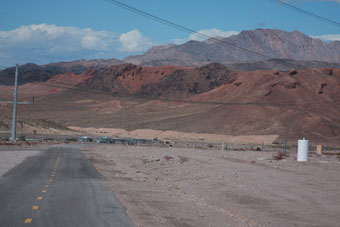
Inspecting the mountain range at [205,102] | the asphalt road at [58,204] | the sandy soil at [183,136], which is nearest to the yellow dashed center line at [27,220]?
the asphalt road at [58,204]

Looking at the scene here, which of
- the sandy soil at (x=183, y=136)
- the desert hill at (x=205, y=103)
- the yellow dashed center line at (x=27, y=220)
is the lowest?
the sandy soil at (x=183, y=136)

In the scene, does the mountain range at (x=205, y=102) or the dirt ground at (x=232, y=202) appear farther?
the mountain range at (x=205, y=102)

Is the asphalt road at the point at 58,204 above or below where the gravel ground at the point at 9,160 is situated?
above

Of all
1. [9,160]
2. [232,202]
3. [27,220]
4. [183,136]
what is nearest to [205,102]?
[183,136]

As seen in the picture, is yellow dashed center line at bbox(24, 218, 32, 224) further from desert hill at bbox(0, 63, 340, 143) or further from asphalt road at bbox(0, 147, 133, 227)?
desert hill at bbox(0, 63, 340, 143)

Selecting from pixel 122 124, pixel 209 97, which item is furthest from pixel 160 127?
pixel 209 97

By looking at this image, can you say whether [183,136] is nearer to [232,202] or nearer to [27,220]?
[232,202]

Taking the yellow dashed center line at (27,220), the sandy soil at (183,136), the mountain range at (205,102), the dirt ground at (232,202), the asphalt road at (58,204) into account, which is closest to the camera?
the yellow dashed center line at (27,220)

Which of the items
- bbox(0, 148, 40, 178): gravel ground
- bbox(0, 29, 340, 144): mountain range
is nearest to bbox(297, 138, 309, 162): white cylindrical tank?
bbox(0, 148, 40, 178): gravel ground

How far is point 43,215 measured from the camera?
10.7 meters

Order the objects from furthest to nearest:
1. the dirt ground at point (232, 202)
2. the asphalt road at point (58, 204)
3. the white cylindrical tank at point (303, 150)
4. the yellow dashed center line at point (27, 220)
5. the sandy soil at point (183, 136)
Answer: the sandy soil at point (183, 136) < the white cylindrical tank at point (303, 150) < the dirt ground at point (232, 202) < the asphalt road at point (58, 204) < the yellow dashed center line at point (27, 220)

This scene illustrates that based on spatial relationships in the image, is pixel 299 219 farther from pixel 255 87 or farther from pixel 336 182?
pixel 255 87

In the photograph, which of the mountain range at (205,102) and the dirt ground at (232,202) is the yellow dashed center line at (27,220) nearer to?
the dirt ground at (232,202)

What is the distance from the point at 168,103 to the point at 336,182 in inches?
4661
